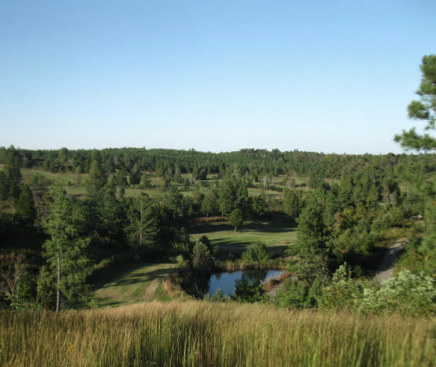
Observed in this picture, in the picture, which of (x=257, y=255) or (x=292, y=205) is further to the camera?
(x=292, y=205)

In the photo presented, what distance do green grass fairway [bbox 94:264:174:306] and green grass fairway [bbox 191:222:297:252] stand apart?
1960cm

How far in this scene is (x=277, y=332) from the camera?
161 inches

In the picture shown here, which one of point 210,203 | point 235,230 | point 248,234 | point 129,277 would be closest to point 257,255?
point 129,277

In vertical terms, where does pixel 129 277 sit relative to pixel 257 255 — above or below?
above

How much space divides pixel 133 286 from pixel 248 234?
39750mm

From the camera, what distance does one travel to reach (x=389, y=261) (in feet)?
105

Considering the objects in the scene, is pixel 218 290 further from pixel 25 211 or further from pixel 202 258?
pixel 25 211

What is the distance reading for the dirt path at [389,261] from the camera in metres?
29.2

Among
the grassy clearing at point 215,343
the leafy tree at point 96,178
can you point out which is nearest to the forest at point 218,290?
the grassy clearing at point 215,343

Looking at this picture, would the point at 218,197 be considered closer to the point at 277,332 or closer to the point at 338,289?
the point at 338,289

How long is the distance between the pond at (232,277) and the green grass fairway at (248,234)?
880cm

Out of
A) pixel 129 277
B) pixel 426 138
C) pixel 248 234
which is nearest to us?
pixel 426 138

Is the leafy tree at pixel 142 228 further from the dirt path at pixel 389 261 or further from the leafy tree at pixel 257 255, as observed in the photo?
the dirt path at pixel 389 261

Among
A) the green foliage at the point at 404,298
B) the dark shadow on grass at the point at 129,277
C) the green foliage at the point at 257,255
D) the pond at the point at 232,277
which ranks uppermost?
the green foliage at the point at 404,298
